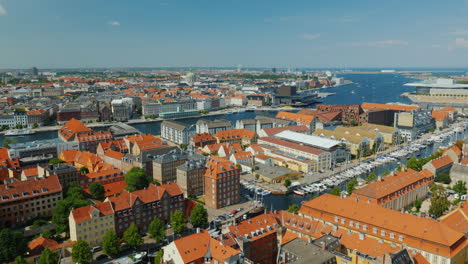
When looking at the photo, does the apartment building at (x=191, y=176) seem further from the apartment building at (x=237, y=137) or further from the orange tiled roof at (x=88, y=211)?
the apartment building at (x=237, y=137)

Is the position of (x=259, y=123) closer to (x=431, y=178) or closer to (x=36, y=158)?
(x=431, y=178)

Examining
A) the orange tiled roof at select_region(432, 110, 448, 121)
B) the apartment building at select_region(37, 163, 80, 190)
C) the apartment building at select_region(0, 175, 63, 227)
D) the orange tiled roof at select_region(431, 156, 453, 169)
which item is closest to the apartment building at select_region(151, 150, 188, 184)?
the apartment building at select_region(37, 163, 80, 190)

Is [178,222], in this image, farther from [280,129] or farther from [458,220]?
[280,129]

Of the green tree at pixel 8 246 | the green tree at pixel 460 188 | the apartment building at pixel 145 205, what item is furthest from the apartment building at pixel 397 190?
the green tree at pixel 8 246

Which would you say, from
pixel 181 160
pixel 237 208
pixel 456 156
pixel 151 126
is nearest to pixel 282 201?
pixel 237 208

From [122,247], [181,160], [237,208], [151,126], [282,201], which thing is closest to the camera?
[122,247]

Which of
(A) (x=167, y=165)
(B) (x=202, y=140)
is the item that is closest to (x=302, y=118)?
(B) (x=202, y=140)

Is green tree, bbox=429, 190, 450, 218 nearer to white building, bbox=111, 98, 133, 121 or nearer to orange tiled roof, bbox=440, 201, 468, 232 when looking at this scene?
orange tiled roof, bbox=440, 201, 468, 232
